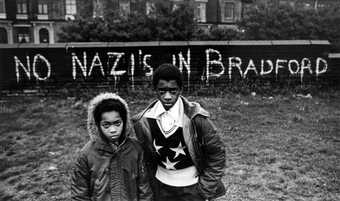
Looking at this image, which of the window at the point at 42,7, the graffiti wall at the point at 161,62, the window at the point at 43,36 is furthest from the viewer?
the window at the point at 43,36

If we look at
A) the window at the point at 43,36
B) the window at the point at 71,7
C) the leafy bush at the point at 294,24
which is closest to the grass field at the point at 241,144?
the leafy bush at the point at 294,24

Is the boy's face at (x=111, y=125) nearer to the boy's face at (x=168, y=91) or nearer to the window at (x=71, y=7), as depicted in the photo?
the boy's face at (x=168, y=91)

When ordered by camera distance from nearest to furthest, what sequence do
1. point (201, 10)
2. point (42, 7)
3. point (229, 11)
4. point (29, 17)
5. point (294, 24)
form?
point (294, 24), point (29, 17), point (42, 7), point (201, 10), point (229, 11)

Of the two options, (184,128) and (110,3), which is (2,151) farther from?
(110,3)

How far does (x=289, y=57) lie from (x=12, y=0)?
33.9 meters

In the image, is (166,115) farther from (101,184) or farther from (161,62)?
(161,62)

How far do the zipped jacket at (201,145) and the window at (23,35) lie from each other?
36.3m

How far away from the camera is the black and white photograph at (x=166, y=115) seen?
223cm

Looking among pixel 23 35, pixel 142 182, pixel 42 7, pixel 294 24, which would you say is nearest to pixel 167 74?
pixel 142 182

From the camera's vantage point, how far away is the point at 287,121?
6176 millimetres

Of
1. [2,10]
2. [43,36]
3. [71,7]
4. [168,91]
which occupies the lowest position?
[168,91]

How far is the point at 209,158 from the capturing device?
227 centimetres

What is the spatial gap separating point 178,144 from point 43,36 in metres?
37.1

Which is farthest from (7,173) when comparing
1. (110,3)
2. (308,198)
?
(110,3)
